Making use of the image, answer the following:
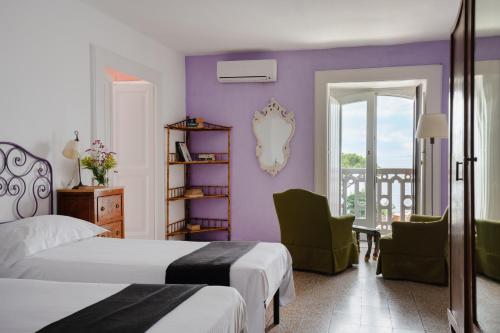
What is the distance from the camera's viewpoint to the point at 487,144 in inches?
69.2

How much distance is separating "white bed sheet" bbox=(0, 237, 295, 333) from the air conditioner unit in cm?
332

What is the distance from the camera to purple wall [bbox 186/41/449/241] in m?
5.85

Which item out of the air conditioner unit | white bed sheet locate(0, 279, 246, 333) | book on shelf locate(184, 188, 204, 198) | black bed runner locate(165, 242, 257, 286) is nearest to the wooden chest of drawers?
black bed runner locate(165, 242, 257, 286)

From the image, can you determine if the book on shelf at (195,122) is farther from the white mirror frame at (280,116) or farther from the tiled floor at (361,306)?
the tiled floor at (361,306)

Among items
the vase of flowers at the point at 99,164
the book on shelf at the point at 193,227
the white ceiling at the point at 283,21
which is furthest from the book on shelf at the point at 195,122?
the vase of flowers at the point at 99,164

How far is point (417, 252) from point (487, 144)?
2800 millimetres

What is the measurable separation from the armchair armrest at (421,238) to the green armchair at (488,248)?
2468 mm

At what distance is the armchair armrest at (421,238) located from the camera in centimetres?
423

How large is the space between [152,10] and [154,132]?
63.6 inches

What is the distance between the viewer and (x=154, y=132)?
5.54 meters

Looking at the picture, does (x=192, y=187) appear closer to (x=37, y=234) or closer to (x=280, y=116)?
(x=280, y=116)

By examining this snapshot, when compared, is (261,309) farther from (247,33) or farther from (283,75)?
(283,75)

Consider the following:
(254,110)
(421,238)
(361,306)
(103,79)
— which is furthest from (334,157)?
(103,79)

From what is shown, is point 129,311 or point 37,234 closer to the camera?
point 129,311
